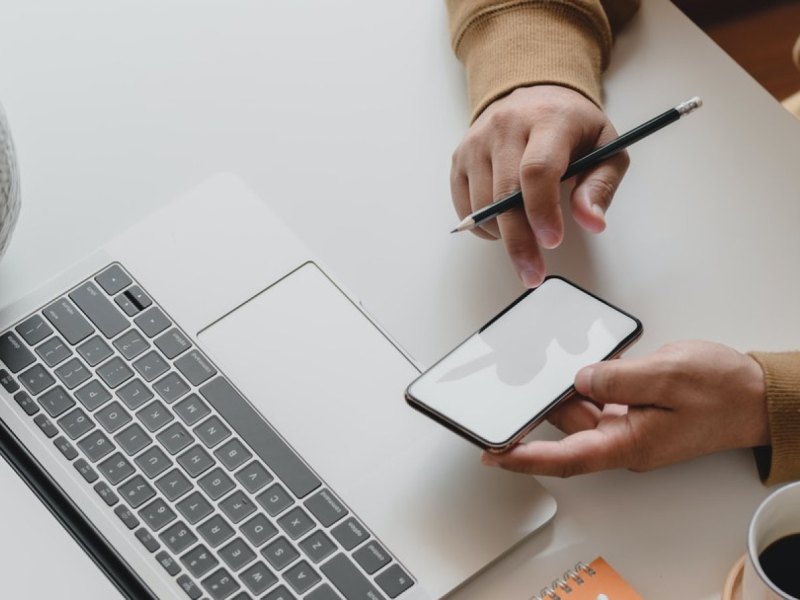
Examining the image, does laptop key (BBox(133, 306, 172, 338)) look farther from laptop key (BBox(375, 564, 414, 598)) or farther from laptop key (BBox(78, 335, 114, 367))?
laptop key (BBox(375, 564, 414, 598))

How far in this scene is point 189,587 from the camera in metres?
0.62

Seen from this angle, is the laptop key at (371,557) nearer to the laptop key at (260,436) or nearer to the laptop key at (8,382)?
the laptop key at (260,436)

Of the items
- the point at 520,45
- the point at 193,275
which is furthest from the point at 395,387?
the point at 520,45

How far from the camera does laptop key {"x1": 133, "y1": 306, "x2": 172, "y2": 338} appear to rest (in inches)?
28.1

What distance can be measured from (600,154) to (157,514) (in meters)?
0.37

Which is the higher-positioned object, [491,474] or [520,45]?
[520,45]

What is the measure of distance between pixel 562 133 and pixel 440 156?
0.10 metres

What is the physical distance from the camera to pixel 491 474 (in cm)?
66

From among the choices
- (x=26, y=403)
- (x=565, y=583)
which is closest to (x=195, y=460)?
(x=26, y=403)

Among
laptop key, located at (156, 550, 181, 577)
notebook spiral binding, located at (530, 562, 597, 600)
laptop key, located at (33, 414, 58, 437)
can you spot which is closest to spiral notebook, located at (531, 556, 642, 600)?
notebook spiral binding, located at (530, 562, 597, 600)

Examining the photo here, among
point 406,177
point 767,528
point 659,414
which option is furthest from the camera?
point 406,177

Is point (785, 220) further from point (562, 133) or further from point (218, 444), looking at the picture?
point (218, 444)

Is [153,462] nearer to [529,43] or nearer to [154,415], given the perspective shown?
[154,415]

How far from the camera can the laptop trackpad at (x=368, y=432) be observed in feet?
2.08
